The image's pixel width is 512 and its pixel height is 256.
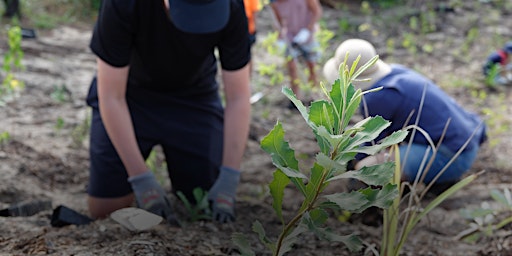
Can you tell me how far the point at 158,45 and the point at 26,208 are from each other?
82 centimetres

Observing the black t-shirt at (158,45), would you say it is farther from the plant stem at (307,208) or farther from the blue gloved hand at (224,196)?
the plant stem at (307,208)

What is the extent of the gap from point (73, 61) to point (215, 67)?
2627mm

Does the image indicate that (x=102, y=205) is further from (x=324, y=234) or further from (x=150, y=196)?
(x=324, y=234)

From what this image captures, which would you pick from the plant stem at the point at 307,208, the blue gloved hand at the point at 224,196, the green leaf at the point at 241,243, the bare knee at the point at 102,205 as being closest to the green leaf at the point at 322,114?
the plant stem at the point at 307,208

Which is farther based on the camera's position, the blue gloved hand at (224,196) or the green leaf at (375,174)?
the blue gloved hand at (224,196)

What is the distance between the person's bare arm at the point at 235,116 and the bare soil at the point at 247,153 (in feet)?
0.88

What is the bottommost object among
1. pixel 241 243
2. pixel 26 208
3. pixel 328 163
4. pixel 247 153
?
pixel 247 153

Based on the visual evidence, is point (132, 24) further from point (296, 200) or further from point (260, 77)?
point (260, 77)

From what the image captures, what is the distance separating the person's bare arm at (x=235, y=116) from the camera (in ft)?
8.61

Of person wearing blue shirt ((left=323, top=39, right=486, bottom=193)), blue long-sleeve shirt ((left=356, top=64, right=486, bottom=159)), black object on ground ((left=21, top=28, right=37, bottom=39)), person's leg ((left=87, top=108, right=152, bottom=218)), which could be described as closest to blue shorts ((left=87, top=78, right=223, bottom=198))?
person's leg ((left=87, top=108, right=152, bottom=218))

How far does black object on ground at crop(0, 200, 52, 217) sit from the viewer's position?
247 centimetres

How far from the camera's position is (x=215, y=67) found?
296cm

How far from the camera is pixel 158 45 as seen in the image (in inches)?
99.7

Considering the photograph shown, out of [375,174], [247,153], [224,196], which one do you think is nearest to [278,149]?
[375,174]
